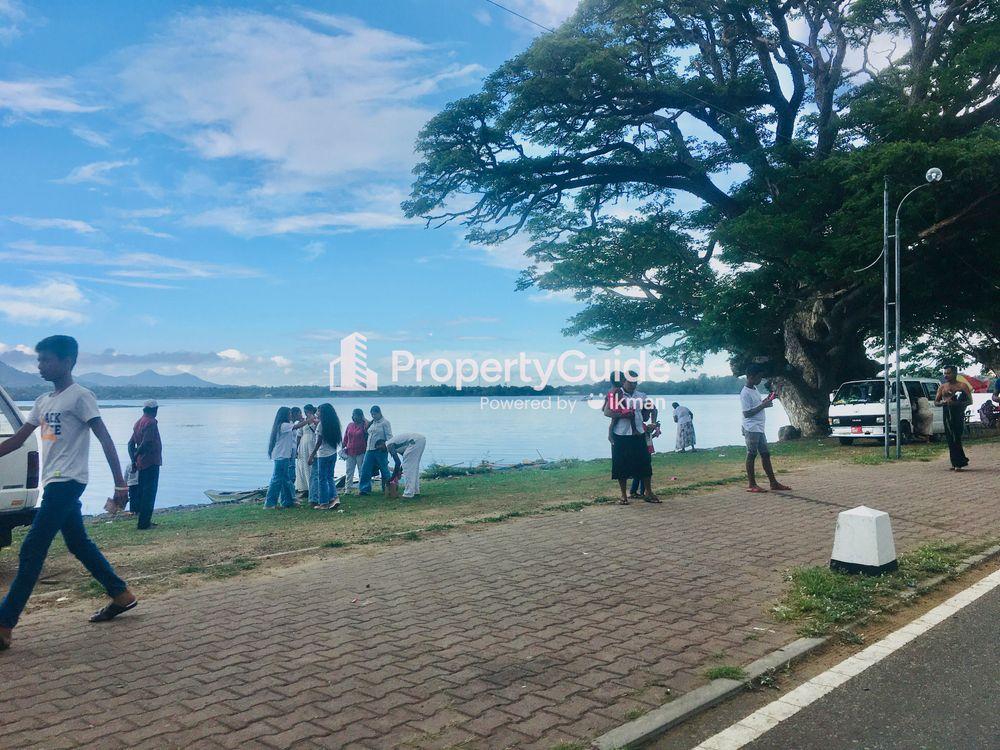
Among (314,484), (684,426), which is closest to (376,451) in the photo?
(314,484)

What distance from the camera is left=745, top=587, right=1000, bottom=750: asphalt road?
3666mm

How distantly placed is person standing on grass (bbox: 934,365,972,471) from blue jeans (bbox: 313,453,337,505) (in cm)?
1087

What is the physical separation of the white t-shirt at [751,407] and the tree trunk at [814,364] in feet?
54.5

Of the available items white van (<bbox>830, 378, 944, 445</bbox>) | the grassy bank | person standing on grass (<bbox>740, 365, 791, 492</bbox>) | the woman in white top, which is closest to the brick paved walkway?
the grassy bank

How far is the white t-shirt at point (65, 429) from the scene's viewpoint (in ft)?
18.1

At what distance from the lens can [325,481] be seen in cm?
1398

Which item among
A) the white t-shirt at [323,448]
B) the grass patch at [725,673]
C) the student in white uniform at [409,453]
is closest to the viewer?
the grass patch at [725,673]

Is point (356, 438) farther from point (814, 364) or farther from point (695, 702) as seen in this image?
point (814, 364)

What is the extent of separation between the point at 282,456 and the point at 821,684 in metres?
11.2

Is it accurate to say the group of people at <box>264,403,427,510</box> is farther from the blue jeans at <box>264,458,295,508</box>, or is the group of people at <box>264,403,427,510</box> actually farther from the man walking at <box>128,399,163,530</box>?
the man walking at <box>128,399,163,530</box>

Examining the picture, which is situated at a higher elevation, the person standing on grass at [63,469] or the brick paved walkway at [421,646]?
the person standing on grass at [63,469]

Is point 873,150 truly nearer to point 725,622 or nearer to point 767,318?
point 767,318

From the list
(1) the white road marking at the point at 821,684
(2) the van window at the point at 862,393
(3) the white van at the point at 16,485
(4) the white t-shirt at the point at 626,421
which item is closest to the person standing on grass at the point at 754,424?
(4) the white t-shirt at the point at 626,421

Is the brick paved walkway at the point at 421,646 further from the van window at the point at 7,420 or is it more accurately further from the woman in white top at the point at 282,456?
the woman in white top at the point at 282,456
